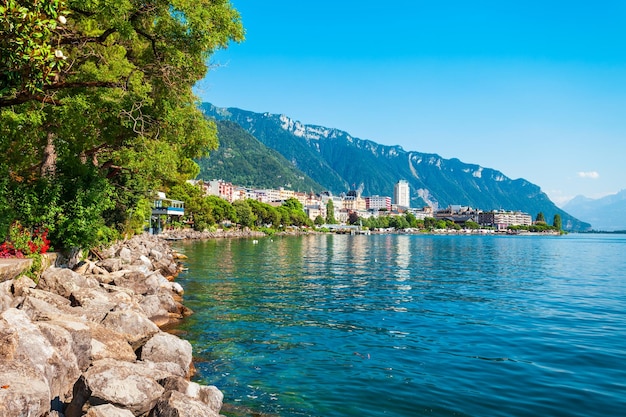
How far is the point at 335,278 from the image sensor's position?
1476 inches

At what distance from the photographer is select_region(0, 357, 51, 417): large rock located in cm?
671

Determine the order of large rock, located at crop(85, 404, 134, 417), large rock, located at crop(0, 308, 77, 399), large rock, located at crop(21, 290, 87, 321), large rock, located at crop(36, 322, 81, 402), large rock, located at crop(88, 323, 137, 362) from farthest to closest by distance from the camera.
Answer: large rock, located at crop(21, 290, 87, 321)
large rock, located at crop(88, 323, 137, 362)
large rock, located at crop(36, 322, 81, 402)
large rock, located at crop(0, 308, 77, 399)
large rock, located at crop(85, 404, 134, 417)

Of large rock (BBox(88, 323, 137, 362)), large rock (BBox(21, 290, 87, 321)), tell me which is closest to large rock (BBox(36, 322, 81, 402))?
large rock (BBox(88, 323, 137, 362))

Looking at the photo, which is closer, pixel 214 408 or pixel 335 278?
pixel 214 408

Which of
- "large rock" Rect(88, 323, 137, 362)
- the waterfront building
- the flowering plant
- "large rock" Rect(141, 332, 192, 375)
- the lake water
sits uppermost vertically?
the waterfront building

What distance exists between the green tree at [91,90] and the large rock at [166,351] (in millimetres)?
7114

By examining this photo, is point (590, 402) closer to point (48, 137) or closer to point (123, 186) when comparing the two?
point (48, 137)

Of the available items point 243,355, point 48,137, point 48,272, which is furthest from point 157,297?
point 48,137

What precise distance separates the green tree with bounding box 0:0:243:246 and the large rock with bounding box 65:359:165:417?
7246 mm

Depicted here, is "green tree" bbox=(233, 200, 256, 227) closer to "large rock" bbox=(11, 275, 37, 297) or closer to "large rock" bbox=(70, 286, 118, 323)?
"large rock" bbox=(70, 286, 118, 323)

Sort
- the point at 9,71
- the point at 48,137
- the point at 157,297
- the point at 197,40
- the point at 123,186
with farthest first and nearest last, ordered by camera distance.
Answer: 1. the point at 123,186
2. the point at 48,137
3. the point at 157,297
4. the point at 197,40
5. the point at 9,71

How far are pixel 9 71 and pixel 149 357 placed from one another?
7.92 metres

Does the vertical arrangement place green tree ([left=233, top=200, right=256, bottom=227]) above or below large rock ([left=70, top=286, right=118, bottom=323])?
above

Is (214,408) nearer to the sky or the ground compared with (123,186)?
nearer to the ground
